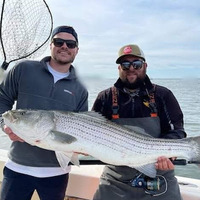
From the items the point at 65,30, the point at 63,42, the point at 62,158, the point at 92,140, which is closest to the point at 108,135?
the point at 92,140

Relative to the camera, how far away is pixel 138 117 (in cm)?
381

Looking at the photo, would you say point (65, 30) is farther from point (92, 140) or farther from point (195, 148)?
point (195, 148)

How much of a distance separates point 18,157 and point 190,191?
7.36 feet

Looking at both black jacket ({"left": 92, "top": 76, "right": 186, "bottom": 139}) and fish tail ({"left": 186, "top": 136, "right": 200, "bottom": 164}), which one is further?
black jacket ({"left": 92, "top": 76, "right": 186, "bottom": 139})

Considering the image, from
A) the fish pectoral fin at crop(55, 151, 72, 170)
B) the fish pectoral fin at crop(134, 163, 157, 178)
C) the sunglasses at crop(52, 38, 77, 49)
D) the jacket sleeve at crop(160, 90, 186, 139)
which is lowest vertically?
the fish pectoral fin at crop(134, 163, 157, 178)

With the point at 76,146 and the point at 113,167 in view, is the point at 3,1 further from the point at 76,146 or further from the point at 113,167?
the point at 113,167

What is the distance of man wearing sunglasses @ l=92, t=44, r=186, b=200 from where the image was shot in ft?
11.4

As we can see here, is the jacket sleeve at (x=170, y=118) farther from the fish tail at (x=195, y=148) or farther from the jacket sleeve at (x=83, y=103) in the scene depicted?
the jacket sleeve at (x=83, y=103)

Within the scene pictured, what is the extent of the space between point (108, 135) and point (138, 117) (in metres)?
0.71

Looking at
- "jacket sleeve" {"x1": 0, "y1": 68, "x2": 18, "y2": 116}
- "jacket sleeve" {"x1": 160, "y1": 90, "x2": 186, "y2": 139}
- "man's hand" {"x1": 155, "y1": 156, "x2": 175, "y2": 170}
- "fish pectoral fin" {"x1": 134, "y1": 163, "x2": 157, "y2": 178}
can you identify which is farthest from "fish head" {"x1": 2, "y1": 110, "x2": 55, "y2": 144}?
"jacket sleeve" {"x1": 160, "y1": 90, "x2": 186, "y2": 139}

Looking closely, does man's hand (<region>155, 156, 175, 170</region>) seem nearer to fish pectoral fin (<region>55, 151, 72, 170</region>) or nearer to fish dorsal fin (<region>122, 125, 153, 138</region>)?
fish dorsal fin (<region>122, 125, 153, 138</region>)

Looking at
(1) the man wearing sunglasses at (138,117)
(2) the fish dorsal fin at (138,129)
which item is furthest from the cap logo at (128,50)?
(2) the fish dorsal fin at (138,129)

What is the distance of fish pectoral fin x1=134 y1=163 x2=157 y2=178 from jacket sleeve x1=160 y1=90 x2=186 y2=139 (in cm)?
57

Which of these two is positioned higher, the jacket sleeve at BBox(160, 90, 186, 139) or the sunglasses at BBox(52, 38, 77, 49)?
the sunglasses at BBox(52, 38, 77, 49)
